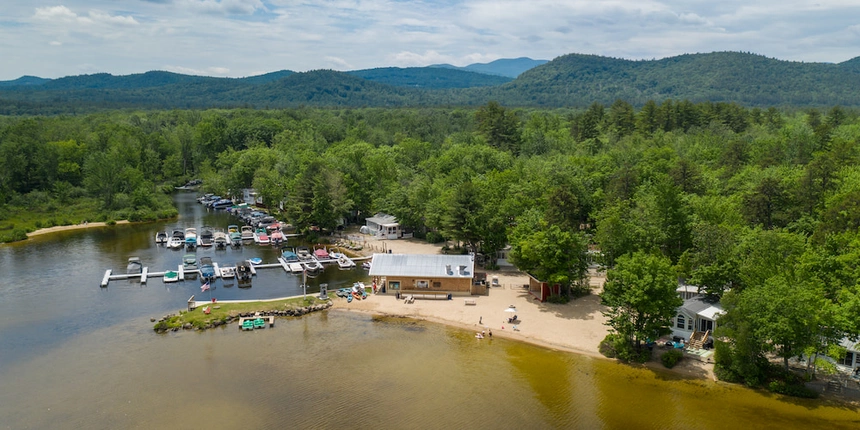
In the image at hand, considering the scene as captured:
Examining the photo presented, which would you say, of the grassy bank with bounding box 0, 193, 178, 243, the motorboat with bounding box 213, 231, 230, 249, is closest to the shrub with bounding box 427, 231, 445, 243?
the motorboat with bounding box 213, 231, 230, 249

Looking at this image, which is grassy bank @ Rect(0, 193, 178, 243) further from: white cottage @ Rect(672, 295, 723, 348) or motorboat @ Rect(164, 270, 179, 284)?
white cottage @ Rect(672, 295, 723, 348)

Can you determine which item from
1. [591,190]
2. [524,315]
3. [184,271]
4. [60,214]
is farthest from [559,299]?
[60,214]

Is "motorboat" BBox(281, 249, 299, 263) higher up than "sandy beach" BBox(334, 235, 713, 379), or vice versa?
"motorboat" BBox(281, 249, 299, 263)

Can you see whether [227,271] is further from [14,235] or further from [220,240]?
[14,235]

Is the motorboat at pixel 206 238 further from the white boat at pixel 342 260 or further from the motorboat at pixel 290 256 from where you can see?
the white boat at pixel 342 260

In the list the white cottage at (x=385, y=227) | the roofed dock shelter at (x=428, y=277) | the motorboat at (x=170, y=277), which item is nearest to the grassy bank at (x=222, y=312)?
the roofed dock shelter at (x=428, y=277)
